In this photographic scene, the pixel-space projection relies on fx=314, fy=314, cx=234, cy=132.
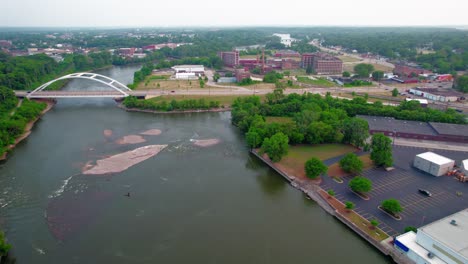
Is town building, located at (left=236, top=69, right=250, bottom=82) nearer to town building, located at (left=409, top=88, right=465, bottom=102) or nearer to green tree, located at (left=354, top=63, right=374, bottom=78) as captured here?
green tree, located at (left=354, top=63, right=374, bottom=78)

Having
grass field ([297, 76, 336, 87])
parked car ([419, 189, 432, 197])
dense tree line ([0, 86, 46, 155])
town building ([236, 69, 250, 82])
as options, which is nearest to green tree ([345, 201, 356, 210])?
parked car ([419, 189, 432, 197])

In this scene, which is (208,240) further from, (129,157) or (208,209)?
(129,157)

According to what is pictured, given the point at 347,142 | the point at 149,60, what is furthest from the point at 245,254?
the point at 149,60

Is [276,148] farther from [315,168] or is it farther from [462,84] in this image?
[462,84]

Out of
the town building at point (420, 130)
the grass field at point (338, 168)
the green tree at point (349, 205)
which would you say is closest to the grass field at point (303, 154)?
the grass field at point (338, 168)

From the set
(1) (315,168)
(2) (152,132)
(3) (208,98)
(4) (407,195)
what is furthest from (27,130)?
(4) (407,195)

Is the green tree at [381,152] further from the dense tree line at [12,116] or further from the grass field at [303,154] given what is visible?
the dense tree line at [12,116]
